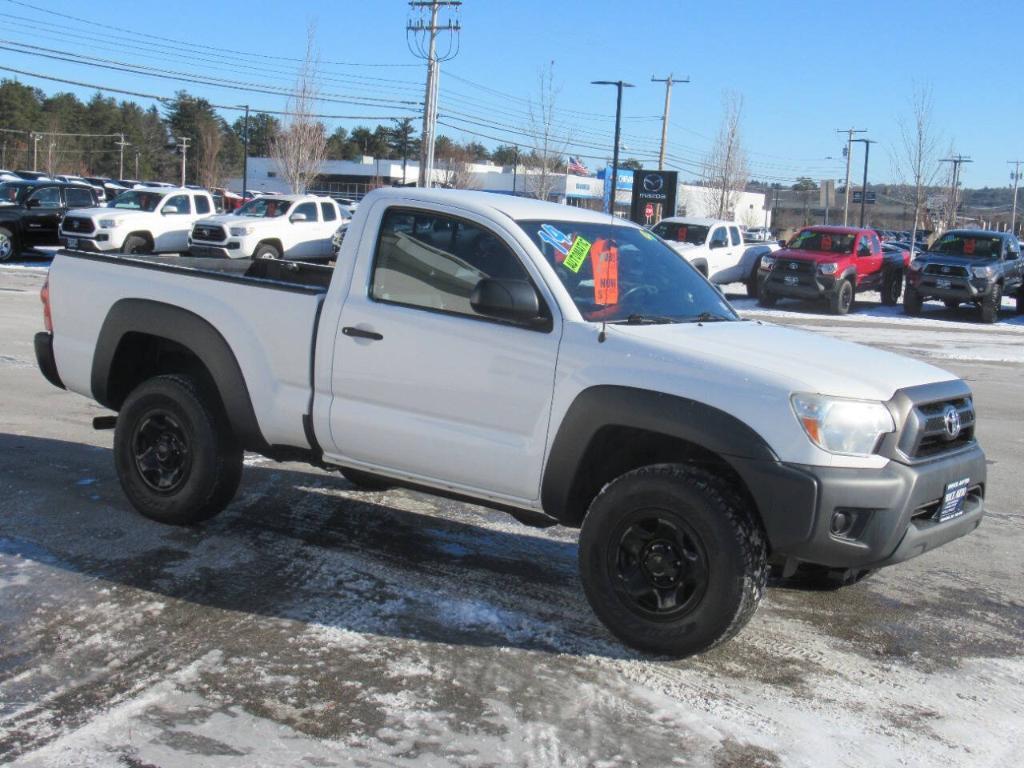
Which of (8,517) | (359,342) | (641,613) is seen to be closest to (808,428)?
(641,613)

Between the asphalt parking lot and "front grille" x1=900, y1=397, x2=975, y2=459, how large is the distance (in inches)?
35.0

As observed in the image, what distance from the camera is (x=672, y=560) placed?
4363 mm

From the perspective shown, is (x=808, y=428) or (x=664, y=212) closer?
(x=808, y=428)

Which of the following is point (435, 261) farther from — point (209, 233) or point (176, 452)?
point (209, 233)

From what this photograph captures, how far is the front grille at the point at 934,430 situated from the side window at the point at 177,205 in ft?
76.0

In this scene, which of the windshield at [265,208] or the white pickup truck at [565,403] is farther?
the windshield at [265,208]

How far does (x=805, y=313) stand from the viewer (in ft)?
78.8

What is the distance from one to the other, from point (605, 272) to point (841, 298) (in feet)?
65.2

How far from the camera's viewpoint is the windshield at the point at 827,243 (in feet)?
80.6

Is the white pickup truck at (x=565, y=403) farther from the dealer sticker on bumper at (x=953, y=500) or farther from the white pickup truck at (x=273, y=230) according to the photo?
the white pickup truck at (x=273, y=230)

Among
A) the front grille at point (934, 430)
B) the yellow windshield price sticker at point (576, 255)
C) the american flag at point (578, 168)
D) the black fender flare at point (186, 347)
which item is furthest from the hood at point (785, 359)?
the american flag at point (578, 168)

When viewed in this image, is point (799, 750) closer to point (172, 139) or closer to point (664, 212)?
point (664, 212)

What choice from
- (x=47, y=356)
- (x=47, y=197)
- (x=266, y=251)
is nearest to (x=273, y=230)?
(x=266, y=251)

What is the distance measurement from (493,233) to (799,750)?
2.54m
